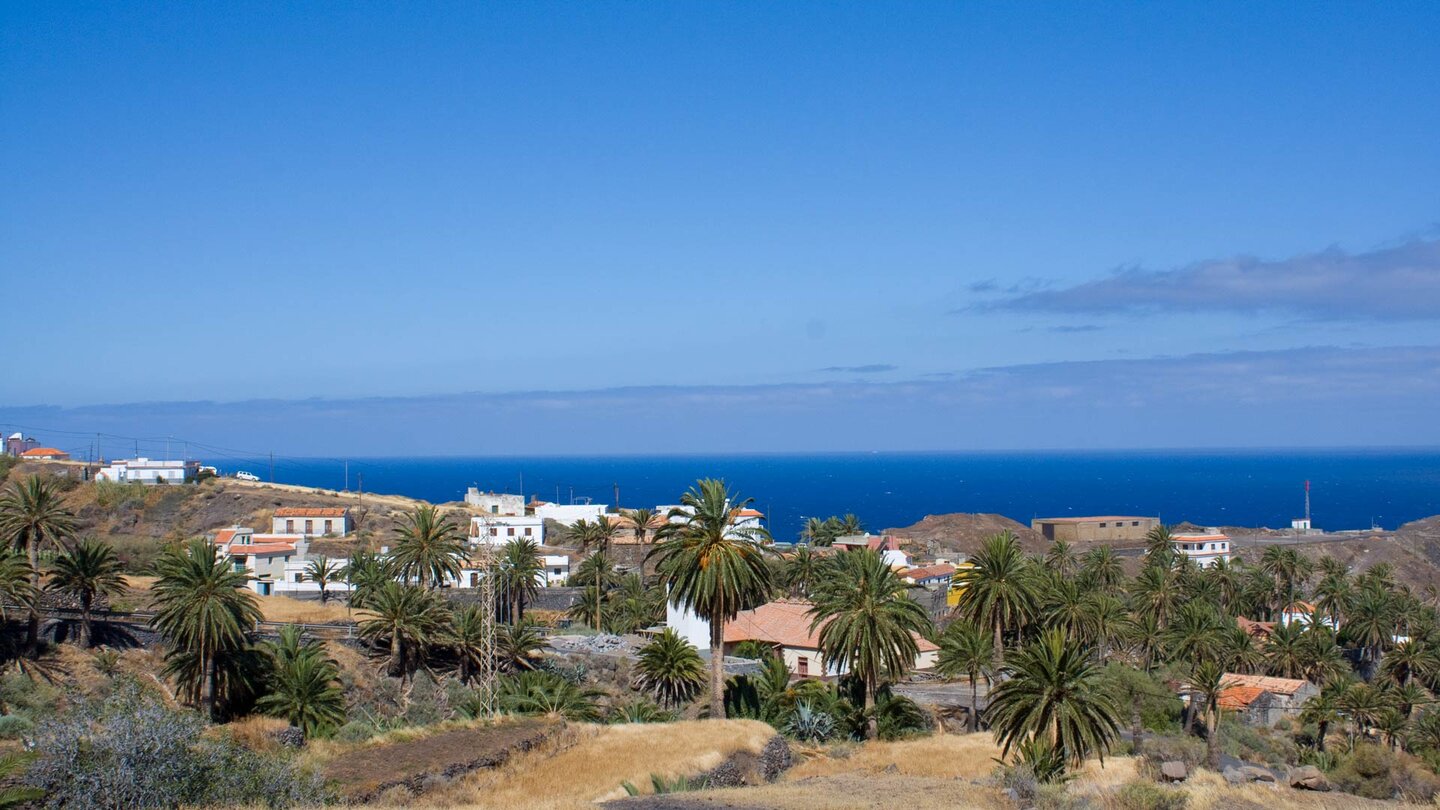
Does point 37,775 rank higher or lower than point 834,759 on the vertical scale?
higher

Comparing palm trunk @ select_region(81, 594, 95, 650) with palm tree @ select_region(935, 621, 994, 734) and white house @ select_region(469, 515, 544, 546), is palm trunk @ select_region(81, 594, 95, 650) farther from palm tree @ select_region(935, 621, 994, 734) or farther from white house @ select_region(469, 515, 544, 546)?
white house @ select_region(469, 515, 544, 546)

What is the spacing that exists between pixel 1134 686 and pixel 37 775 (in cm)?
5054

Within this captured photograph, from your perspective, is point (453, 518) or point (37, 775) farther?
point (453, 518)

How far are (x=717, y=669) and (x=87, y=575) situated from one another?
101 ft

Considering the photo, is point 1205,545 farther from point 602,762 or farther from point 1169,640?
point 602,762

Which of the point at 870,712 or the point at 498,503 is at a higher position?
the point at 498,503

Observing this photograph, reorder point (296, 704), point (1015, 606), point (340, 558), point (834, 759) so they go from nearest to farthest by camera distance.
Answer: point (834, 759), point (296, 704), point (1015, 606), point (340, 558)

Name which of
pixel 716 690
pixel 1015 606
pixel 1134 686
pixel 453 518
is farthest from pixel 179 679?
pixel 453 518

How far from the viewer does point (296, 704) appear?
42.4 meters

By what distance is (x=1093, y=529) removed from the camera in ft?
502

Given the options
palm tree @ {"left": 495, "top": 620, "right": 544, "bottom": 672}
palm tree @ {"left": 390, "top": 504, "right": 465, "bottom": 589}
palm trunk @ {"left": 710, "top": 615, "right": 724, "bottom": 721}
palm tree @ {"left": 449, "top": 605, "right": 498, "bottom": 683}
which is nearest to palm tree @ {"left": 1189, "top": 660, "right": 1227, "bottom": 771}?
palm trunk @ {"left": 710, "top": 615, "right": 724, "bottom": 721}

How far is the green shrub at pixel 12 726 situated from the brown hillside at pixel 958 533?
344ft

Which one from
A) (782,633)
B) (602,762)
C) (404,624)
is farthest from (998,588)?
(404,624)

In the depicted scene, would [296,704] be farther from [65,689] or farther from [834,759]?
[834,759]
